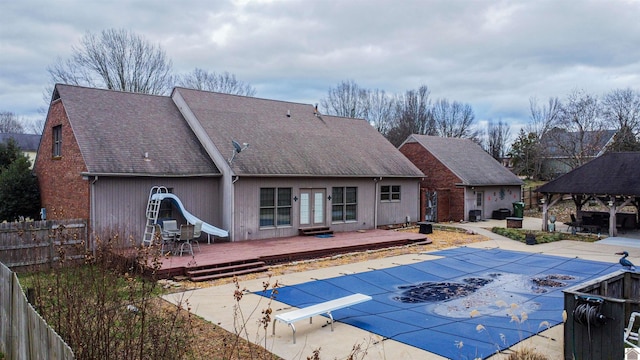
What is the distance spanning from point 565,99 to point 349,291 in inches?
1578

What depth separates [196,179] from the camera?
16.0 m

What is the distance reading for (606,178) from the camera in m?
20.0

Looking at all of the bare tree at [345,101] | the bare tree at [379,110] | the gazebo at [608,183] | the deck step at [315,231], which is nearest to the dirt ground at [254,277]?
the deck step at [315,231]

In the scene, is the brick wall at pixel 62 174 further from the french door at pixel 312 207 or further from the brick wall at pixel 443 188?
the brick wall at pixel 443 188

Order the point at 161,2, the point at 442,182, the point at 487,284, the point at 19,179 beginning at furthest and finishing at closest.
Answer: the point at 442,182
the point at 19,179
the point at 161,2
the point at 487,284

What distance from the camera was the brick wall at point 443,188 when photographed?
25.7 meters

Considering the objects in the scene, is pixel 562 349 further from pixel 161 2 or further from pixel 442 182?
pixel 442 182

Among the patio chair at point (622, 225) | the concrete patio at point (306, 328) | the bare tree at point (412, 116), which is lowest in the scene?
the concrete patio at point (306, 328)

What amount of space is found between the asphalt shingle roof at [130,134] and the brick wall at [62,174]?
1.34ft

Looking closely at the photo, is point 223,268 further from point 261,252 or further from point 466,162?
point 466,162

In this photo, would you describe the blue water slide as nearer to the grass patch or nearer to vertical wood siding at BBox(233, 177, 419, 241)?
vertical wood siding at BBox(233, 177, 419, 241)

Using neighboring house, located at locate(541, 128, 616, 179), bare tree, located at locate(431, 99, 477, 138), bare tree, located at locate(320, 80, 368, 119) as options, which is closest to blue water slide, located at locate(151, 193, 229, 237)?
neighboring house, located at locate(541, 128, 616, 179)

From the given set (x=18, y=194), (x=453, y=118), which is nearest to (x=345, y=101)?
(x=453, y=118)

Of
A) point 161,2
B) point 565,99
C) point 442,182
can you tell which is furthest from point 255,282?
point 565,99
